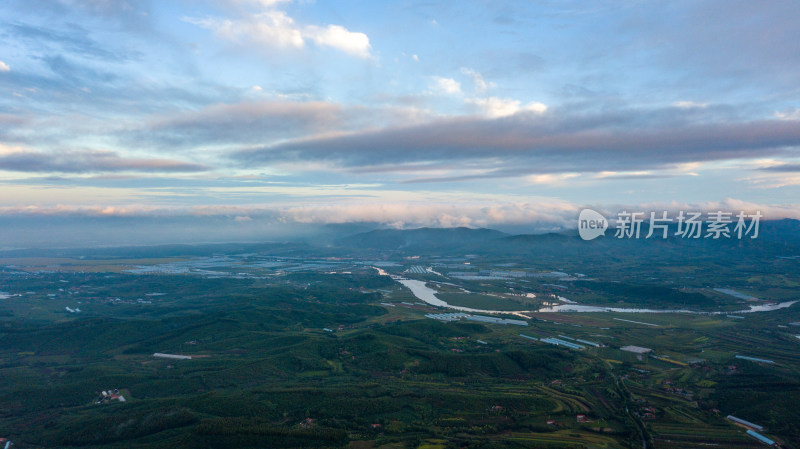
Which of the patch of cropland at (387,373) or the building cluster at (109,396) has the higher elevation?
the patch of cropland at (387,373)

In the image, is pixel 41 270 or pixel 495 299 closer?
pixel 495 299

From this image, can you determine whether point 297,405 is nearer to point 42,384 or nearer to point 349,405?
point 349,405

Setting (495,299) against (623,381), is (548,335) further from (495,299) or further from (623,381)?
(495,299)

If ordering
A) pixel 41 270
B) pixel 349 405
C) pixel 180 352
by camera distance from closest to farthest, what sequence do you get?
pixel 349 405 < pixel 180 352 < pixel 41 270

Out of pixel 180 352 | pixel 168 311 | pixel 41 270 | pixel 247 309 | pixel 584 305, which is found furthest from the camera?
pixel 41 270

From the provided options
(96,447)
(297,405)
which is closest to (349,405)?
(297,405)

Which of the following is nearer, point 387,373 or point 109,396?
point 109,396

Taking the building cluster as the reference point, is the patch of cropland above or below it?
above

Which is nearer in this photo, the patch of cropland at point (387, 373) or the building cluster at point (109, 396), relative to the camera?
the patch of cropland at point (387, 373)

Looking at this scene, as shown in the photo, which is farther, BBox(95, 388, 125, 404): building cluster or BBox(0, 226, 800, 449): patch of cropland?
BBox(95, 388, 125, 404): building cluster

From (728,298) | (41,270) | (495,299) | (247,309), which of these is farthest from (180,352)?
(41,270)
